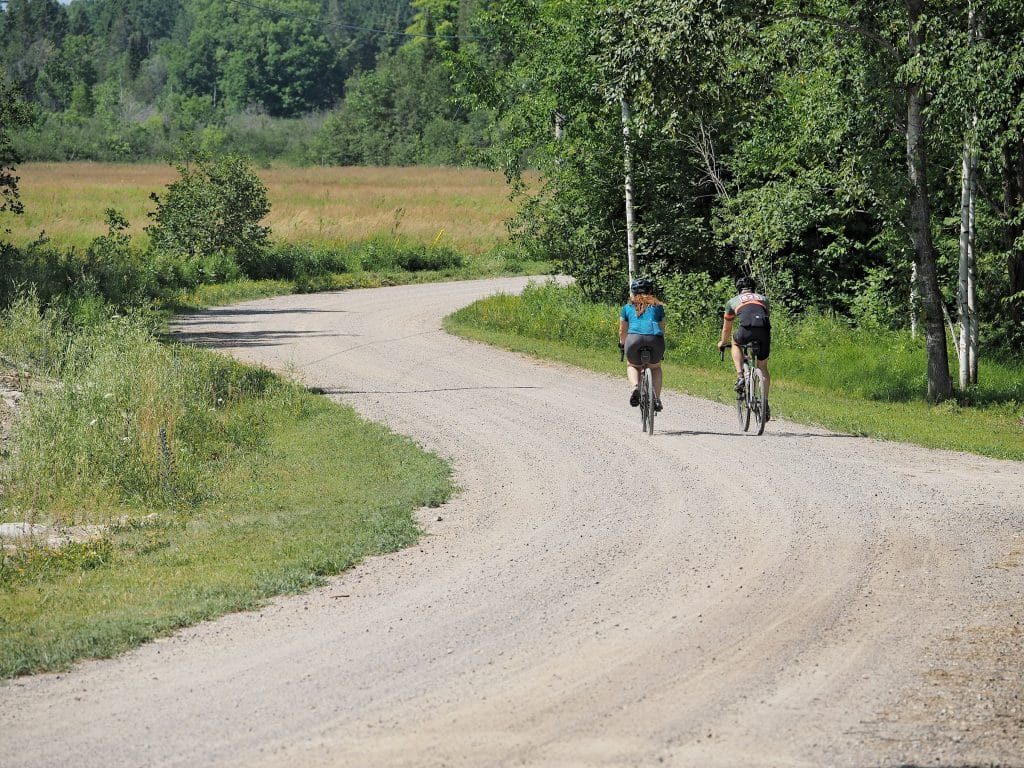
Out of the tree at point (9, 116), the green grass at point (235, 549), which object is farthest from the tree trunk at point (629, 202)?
the tree at point (9, 116)

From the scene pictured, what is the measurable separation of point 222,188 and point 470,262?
38.0 ft

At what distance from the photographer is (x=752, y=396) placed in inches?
598

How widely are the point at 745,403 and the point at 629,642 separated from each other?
8524 mm

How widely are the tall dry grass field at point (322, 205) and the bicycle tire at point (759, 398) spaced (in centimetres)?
3577

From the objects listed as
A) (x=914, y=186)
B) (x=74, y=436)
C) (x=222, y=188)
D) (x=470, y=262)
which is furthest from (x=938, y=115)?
(x=470, y=262)

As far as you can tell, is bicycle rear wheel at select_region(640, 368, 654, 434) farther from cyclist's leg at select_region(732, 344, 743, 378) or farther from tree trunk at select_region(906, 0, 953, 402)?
tree trunk at select_region(906, 0, 953, 402)

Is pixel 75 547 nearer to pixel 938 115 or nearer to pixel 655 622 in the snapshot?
pixel 655 622

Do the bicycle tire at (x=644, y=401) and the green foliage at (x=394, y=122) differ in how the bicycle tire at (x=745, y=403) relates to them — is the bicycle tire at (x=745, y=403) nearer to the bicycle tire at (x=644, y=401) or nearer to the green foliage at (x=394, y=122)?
the bicycle tire at (x=644, y=401)

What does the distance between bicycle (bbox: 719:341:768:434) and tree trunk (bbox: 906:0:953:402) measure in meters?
4.37

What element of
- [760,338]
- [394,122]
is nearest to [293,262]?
[760,338]

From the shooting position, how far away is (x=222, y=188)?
40719 mm

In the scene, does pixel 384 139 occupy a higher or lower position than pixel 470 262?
higher

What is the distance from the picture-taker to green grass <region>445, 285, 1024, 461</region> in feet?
52.6

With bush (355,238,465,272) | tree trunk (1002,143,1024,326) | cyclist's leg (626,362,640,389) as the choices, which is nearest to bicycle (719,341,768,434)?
cyclist's leg (626,362,640,389)
